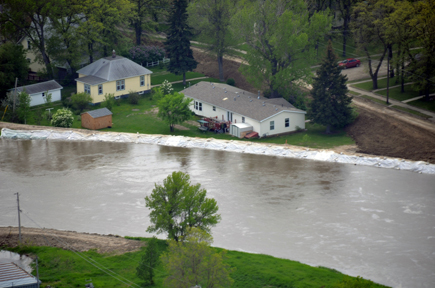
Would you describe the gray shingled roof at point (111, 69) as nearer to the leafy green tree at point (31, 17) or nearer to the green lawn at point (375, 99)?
the leafy green tree at point (31, 17)

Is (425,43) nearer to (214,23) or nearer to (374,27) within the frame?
(374,27)

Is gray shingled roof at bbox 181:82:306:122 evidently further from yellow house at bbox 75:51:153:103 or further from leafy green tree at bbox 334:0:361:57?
leafy green tree at bbox 334:0:361:57

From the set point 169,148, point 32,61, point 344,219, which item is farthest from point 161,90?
point 344,219

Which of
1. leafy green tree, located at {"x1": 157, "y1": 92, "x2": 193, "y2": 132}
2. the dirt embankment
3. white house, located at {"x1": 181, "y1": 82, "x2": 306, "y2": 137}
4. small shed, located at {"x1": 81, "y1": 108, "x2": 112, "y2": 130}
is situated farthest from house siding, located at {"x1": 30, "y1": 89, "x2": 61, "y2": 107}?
the dirt embankment

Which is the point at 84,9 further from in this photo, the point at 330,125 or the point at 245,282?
the point at 245,282

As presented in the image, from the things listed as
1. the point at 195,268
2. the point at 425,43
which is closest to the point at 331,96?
the point at 425,43

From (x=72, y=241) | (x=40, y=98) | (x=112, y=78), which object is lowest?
(x=72, y=241)

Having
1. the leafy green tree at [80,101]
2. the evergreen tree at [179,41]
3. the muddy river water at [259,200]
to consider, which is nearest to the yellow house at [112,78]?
the leafy green tree at [80,101]
